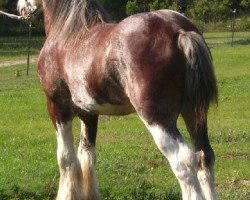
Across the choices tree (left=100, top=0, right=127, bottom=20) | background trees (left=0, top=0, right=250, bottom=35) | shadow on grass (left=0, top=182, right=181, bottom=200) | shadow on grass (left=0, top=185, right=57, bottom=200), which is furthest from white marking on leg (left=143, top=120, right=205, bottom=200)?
tree (left=100, top=0, right=127, bottom=20)

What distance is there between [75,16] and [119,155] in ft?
11.2

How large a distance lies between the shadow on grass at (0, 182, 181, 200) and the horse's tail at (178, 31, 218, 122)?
1678 mm

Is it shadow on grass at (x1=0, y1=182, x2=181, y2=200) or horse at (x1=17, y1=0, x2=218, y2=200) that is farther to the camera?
shadow on grass at (x1=0, y1=182, x2=181, y2=200)

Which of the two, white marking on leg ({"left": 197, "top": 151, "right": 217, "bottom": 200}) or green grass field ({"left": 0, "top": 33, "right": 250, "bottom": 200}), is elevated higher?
white marking on leg ({"left": 197, "top": 151, "right": 217, "bottom": 200})

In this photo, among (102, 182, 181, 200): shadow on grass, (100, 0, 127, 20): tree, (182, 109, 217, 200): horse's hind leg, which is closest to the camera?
(182, 109, 217, 200): horse's hind leg

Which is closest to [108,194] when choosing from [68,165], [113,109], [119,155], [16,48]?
[68,165]

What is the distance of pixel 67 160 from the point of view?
6469 millimetres

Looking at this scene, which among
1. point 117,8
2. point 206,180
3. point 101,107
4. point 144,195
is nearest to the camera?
point 206,180

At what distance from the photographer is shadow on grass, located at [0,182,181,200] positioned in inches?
258

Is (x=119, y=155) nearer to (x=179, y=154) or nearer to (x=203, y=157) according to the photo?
(x=203, y=157)

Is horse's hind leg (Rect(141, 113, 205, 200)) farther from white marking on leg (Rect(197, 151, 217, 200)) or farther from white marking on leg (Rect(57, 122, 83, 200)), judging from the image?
white marking on leg (Rect(57, 122, 83, 200))

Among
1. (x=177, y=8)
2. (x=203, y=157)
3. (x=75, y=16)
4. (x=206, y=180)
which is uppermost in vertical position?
(x=75, y=16)

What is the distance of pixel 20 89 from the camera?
18.6 metres

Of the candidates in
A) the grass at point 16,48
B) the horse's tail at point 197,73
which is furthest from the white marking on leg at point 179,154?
the grass at point 16,48
